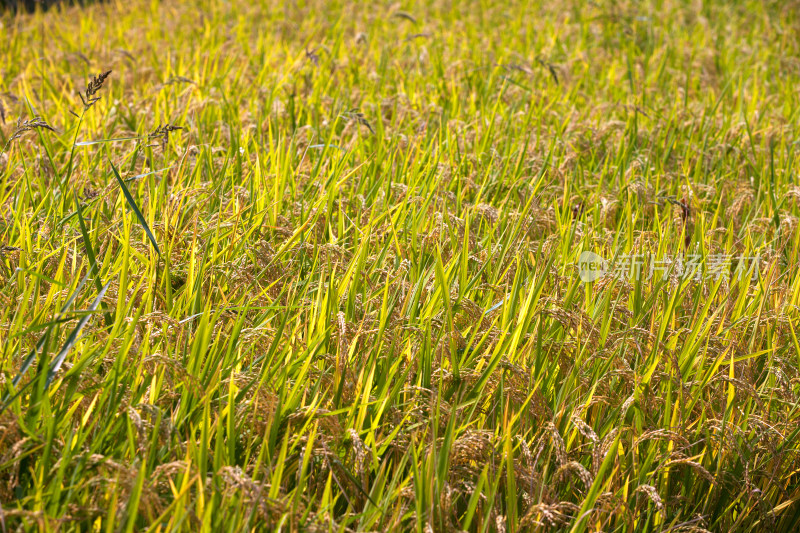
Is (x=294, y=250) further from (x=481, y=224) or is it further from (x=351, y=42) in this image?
(x=351, y=42)

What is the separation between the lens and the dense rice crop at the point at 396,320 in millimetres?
1309

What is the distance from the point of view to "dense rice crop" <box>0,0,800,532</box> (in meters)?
1.31

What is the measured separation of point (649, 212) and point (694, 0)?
15.2ft

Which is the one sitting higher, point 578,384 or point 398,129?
point 398,129

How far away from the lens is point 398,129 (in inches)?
127

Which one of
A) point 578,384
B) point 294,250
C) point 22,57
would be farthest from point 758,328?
point 22,57
